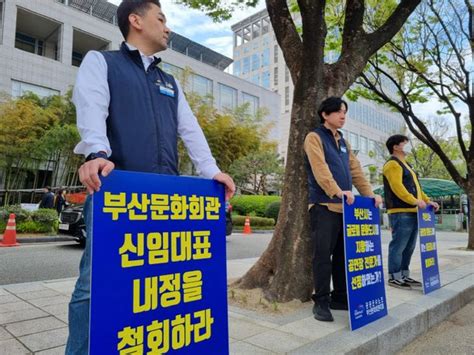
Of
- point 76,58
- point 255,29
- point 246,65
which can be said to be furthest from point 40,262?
point 246,65

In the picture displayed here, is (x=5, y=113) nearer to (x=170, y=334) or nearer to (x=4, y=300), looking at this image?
(x=4, y=300)

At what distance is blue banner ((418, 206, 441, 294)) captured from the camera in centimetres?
434

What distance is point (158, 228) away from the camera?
1749 millimetres

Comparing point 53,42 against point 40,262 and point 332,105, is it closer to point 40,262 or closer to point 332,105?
point 40,262

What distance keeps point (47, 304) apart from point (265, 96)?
34.7m

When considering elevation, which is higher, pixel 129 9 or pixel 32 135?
pixel 32 135

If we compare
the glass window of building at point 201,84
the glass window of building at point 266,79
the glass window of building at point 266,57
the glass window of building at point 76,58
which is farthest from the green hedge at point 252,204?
the glass window of building at point 266,57

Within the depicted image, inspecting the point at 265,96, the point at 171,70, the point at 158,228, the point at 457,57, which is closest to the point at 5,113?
the point at 171,70

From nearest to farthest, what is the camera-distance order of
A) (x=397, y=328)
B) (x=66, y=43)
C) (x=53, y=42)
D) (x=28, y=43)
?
(x=397, y=328)
(x=66, y=43)
(x=28, y=43)
(x=53, y=42)

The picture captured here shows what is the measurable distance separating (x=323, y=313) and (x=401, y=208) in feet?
6.79

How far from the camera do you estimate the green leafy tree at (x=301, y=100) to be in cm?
372

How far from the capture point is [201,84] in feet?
102

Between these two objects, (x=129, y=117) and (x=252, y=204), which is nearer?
(x=129, y=117)

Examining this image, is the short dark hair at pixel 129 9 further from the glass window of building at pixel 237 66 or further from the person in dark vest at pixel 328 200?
the glass window of building at pixel 237 66
